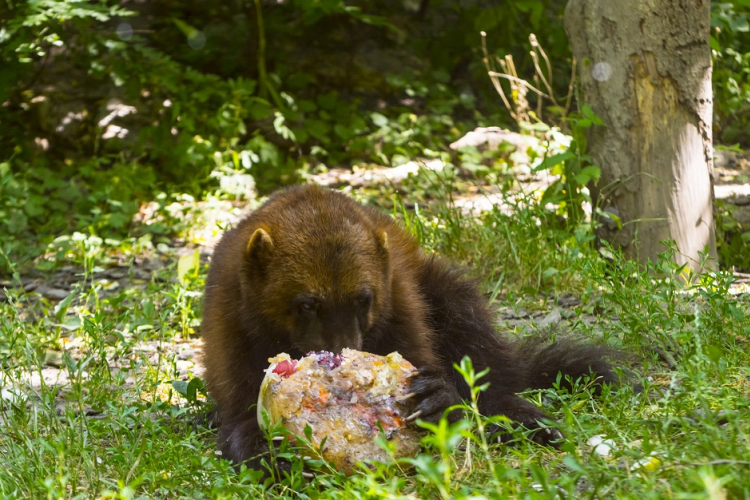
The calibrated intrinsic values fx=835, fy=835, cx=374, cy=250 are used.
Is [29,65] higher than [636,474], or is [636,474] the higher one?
[29,65]

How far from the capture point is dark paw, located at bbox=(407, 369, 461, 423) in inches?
119

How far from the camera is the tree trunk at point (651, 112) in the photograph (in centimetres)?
518

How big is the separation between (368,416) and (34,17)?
4500 mm

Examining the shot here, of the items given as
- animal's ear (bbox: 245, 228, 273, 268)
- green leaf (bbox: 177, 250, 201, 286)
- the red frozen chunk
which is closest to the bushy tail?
the red frozen chunk

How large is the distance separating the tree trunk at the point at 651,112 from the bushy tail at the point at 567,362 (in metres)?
1.61

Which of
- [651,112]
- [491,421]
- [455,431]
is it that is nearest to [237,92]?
[651,112]

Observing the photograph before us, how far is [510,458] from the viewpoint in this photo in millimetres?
2975

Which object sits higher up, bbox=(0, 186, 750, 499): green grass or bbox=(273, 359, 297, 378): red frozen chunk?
bbox=(273, 359, 297, 378): red frozen chunk

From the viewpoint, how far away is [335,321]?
3.30 m

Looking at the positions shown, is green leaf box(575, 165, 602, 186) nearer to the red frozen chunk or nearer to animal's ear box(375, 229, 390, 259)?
Answer: animal's ear box(375, 229, 390, 259)

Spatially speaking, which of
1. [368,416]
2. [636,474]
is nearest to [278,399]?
[368,416]

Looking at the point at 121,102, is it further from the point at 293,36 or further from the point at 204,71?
the point at 293,36

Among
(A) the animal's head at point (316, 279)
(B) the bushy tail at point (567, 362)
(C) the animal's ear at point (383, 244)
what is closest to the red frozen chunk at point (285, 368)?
(A) the animal's head at point (316, 279)

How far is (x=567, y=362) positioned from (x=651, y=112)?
229 centimetres
